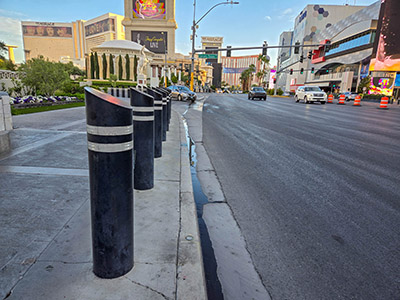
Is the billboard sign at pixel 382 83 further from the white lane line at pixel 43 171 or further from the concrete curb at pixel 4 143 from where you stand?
the concrete curb at pixel 4 143

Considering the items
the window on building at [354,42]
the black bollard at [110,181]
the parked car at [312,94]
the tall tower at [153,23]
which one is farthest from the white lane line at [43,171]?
the tall tower at [153,23]

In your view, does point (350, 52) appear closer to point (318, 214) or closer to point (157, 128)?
point (157, 128)

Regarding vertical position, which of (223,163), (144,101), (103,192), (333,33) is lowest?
(223,163)

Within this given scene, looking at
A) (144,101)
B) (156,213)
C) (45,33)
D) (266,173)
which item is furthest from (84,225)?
(45,33)

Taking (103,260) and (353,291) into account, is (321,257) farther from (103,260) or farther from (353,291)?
(103,260)

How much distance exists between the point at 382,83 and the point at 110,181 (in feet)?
182

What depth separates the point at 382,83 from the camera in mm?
46031

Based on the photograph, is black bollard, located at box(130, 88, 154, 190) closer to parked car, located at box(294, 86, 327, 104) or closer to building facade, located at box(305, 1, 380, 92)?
parked car, located at box(294, 86, 327, 104)

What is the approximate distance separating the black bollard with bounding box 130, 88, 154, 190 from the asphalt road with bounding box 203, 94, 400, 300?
125cm

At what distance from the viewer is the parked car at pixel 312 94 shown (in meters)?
28.1

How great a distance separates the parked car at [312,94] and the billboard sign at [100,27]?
157m

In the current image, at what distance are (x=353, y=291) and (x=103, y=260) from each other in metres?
1.94

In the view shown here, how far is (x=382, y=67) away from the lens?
1848 inches

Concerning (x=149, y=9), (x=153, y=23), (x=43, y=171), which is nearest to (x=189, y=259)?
(x=43, y=171)
